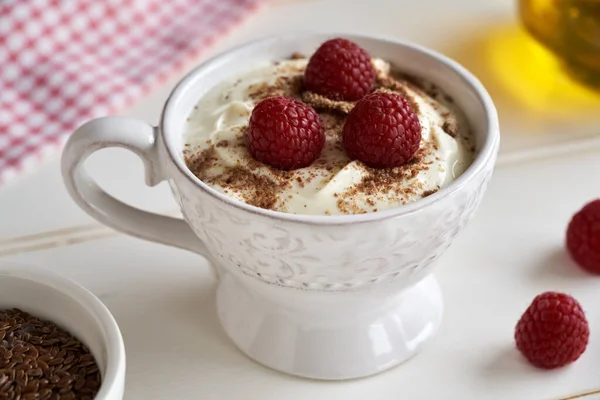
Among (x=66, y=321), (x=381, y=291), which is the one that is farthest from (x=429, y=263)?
(x=66, y=321)

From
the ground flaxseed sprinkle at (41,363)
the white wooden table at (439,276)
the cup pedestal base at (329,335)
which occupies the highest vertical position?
the ground flaxseed sprinkle at (41,363)

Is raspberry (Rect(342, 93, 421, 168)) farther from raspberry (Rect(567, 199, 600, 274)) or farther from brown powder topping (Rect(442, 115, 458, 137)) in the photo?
raspberry (Rect(567, 199, 600, 274))

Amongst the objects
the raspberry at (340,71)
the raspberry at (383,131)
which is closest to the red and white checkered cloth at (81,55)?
the raspberry at (340,71)

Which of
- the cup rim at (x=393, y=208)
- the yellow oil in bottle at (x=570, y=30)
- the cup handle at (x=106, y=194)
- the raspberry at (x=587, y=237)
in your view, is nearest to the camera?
the cup rim at (x=393, y=208)

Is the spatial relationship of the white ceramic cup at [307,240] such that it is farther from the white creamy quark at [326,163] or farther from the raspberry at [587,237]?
the raspberry at [587,237]

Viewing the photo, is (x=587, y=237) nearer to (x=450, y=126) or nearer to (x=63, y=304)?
(x=450, y=126)

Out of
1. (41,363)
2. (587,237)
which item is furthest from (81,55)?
(587,237)

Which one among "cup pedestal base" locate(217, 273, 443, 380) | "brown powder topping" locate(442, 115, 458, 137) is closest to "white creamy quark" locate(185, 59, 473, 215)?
"brown powder topping" locate(442, 115, 458, 137)
